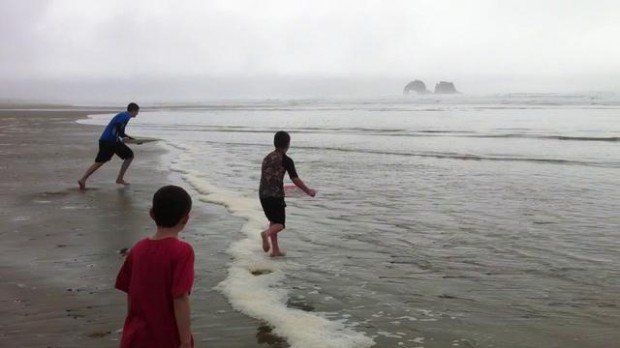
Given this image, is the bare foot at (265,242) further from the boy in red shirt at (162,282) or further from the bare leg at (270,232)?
the boy in red shirt at (162,282)

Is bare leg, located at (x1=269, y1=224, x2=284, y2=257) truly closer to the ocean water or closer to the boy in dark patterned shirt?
the boy in dark patterned shirt

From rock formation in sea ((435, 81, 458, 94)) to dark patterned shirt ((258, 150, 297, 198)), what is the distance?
165729 millimetres

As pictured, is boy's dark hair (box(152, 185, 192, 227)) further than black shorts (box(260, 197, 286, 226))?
No

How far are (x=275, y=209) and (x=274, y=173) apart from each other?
0.42 meters

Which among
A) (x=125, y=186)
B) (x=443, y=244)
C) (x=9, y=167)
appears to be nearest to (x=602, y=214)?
(x=443, y=244)

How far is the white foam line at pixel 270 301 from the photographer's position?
4449 millimetres

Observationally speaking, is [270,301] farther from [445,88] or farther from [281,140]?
[445,88]

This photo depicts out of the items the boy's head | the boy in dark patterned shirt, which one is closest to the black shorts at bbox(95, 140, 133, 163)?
the boy's head

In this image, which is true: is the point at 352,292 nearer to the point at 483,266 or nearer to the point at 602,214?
the point at 483,266

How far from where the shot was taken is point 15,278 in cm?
587

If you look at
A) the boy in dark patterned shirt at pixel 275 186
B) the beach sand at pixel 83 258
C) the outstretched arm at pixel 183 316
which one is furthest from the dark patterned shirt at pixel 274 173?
the outstretched arm at pixel 183 316

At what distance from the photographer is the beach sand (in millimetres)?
4574

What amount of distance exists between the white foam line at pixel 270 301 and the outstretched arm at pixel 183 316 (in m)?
1.63

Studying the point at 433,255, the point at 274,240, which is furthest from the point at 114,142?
the point at 433,255
